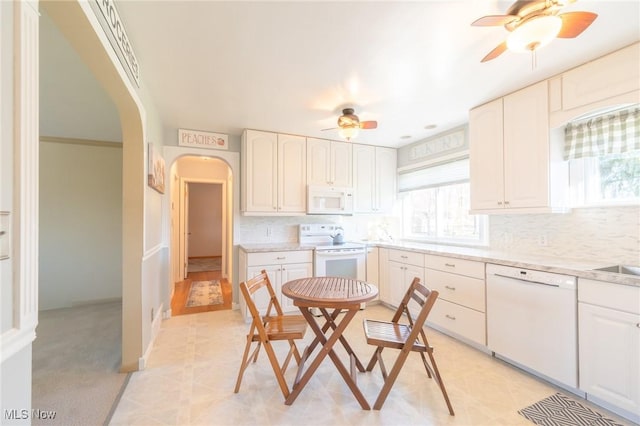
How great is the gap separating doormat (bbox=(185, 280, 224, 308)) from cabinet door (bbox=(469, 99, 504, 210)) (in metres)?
3.71

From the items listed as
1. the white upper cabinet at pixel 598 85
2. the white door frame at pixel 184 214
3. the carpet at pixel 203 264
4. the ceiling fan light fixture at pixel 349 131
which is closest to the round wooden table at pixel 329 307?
the ceiling fan light fixture at pixel 349 131

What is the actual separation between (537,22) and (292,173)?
2.89 metres

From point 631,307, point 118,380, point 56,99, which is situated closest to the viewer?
point 631,307

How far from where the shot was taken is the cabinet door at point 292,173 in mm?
3750

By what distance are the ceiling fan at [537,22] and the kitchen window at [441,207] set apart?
2.12 m

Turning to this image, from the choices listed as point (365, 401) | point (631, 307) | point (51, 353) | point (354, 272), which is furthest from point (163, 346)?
point (631, 307)

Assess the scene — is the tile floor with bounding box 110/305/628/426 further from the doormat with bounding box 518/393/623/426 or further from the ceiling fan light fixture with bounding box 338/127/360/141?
the ceiling fan light fixture with bounding box 338/127/360/141

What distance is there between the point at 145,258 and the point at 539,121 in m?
3.58

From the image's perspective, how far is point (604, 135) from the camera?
7.11 feet

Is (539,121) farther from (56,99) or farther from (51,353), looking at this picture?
(51,353)

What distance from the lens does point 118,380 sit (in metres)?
2.08

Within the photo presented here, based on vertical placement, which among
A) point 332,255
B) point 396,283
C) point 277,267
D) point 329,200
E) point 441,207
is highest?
point 329,200

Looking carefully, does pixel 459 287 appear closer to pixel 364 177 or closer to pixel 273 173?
pixel 364 177

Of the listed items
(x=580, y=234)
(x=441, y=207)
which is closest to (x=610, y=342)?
(x=580, y=234)
